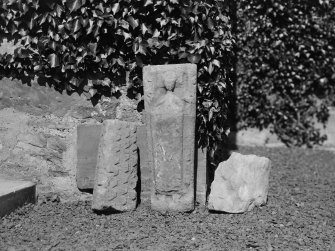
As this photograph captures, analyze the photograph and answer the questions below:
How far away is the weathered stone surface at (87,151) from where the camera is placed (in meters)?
3.93

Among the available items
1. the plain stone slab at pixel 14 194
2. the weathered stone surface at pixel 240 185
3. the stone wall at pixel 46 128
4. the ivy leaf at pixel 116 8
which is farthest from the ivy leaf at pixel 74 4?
the weathered stone surface at pixel 240 185

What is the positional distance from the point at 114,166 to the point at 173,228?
2.10 feet

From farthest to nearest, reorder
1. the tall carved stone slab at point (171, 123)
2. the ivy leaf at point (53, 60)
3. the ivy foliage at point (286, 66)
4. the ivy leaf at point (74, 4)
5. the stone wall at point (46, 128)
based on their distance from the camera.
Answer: the ivy foliage at point (286, 66), the stone wall at point (46, 128), the ivy leaf at point (53, 60), the ivy leaf at point (74, 4), the tall carved stone slab at point (171, 123)

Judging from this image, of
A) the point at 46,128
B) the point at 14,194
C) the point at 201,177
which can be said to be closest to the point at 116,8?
the point at 46,128

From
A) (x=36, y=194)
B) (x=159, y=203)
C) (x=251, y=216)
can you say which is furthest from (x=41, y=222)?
(x=251, y=216)

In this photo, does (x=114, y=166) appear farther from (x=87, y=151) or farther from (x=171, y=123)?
(x=171, y=123)

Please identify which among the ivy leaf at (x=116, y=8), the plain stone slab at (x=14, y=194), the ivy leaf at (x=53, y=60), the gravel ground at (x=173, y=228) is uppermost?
the ivy leaf at (x=116, y=8)

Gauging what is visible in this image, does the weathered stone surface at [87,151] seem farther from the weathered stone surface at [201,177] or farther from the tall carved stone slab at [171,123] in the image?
the weathered stone surface at [201,177]

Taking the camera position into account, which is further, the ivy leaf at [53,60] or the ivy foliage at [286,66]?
the ivy foliage at [286,66]

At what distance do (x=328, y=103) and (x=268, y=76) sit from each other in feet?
2.92

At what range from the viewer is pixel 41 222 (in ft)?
12.0

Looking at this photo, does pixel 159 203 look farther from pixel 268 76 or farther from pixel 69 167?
pixel 268 76

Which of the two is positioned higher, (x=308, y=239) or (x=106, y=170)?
(x=106, y=170)

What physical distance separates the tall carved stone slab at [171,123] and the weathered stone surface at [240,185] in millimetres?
268
